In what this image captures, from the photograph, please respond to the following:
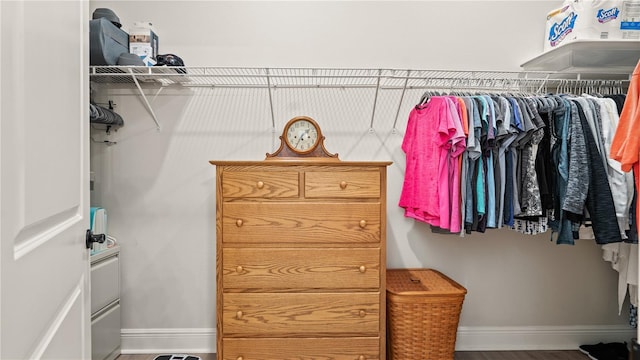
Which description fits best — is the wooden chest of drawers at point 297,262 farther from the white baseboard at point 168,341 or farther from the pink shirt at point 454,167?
the white baseboard at point 168,341

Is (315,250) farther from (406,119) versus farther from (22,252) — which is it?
(22,252)

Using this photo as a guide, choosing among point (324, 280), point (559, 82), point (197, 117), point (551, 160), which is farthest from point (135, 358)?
point (559, 82)

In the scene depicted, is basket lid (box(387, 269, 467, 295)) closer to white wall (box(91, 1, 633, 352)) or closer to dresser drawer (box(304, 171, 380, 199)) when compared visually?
white wall (box(91, 1, 633, 352))

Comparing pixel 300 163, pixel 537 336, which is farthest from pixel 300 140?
pixel 537 336

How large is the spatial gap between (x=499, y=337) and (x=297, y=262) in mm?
1476

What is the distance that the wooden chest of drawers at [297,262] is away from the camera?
2.07 metres

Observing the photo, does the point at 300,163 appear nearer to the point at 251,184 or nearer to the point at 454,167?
the point at 251,184

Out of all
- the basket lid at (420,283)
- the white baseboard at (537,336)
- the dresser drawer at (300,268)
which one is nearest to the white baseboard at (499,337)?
the white baseboard at (537,336)

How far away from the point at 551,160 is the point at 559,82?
735 millimetres

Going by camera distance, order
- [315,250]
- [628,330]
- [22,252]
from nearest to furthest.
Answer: [22,252] < [315,250] < [628,330]

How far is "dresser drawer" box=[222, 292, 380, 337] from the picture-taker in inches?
81.6

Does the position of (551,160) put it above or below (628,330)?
above

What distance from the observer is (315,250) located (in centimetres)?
209

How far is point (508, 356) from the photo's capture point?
2564 mm
